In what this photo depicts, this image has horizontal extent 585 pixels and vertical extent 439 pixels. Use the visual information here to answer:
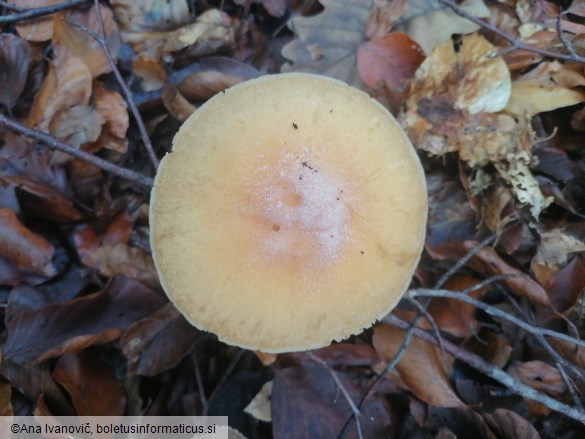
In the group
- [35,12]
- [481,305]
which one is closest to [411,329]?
[481,305]

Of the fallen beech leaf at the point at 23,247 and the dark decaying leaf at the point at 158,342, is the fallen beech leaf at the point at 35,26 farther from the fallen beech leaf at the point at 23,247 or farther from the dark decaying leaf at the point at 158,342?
the dark decaying leaf at the point at 158,342

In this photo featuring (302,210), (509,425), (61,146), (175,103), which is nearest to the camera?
(302,210)

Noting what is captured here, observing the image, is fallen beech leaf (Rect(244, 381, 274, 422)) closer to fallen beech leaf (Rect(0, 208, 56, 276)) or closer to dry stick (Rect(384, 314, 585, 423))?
dry stick (Rect(384, 314, 585, 423))

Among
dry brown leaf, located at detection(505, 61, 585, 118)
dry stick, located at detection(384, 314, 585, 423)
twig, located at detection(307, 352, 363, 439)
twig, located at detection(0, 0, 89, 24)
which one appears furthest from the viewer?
twig, located at detection(0, 0, 89, 24)

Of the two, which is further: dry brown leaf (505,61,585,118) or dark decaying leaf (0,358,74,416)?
dry brown leaf (505,61,585,118)

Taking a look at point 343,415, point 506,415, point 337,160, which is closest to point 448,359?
point 506,415

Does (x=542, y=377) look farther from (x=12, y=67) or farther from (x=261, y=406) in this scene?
(x=12, y=67)

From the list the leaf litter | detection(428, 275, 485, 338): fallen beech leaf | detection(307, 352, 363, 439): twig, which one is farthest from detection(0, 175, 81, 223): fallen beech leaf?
detection(428, 275, 485, 338): fallen beech leaf
